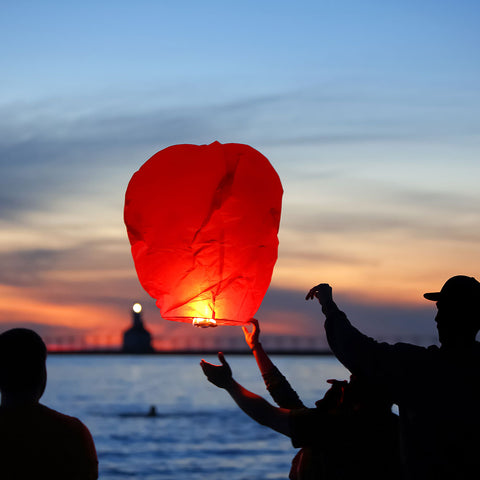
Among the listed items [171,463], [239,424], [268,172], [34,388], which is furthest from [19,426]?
[239,424]

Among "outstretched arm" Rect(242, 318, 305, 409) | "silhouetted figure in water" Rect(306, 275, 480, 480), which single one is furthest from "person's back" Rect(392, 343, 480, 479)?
"outstretched arm" Rect(242, 318, 305, 409)

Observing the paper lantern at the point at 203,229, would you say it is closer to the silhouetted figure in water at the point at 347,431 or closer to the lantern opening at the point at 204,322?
the lantern opening at the point at 204,322

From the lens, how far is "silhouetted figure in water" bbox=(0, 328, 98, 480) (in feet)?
7.38

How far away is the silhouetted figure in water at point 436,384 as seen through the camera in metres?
2.23

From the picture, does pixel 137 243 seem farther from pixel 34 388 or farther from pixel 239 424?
pixel 239 424

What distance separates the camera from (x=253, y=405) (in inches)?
96.0

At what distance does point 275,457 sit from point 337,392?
2902 centimetres

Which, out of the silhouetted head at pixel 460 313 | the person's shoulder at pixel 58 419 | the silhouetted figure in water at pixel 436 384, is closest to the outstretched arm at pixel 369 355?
the silhouetted figure in water at pixel 436 384

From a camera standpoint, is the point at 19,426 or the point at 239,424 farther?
the point at 239,424

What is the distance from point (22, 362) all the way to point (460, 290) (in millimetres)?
1304

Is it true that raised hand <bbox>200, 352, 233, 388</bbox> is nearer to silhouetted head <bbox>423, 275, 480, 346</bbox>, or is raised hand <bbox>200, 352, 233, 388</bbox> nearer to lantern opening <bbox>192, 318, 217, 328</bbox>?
lantern opening <bbox>192, 318, 217, 328</bbox>

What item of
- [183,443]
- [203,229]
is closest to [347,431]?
[203,229]

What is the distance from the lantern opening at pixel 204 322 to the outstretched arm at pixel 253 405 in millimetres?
186

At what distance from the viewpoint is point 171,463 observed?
97.1ft
